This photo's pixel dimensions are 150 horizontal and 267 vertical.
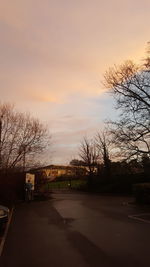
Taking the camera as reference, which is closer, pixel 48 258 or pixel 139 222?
pixel 48 258

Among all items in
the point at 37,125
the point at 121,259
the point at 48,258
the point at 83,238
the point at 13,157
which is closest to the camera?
the point at 121,259

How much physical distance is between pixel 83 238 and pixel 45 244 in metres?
1.40

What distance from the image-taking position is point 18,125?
29.3m

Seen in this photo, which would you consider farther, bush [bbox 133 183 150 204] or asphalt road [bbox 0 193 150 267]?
bush [bbox 133 183 150 204]

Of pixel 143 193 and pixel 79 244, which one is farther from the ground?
pixel 143 193

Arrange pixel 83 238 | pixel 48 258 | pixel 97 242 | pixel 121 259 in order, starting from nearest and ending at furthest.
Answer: pixel 121 259, pixel 48 258, pixel 97 242, pixel 83 238

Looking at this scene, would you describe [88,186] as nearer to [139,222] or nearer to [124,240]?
[139,222]

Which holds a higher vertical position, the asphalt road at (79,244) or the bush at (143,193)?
the bush at (143,193)

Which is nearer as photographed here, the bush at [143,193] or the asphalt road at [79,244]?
the asphalt road at [79,244]

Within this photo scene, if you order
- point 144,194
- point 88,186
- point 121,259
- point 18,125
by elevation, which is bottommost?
point 121,259

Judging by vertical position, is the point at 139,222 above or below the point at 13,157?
below

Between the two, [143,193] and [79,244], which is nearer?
[79,244]

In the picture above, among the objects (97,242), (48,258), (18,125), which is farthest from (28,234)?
(18,125)

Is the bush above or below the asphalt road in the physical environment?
above
